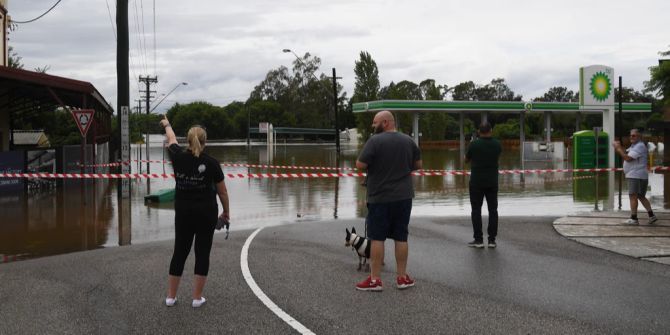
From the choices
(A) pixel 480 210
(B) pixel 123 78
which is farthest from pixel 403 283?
(B) pixel 123 78

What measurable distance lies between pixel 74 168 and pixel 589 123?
7920cm

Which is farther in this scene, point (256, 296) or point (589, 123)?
point (589, 123)

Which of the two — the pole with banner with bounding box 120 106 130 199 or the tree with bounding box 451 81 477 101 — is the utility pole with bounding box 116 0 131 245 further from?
the tree with bounding box 451 81 477 101

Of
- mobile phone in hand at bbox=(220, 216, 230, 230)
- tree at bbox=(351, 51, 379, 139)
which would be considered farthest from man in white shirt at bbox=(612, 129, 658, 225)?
tree at bbox=(351, 51, 379, 139)

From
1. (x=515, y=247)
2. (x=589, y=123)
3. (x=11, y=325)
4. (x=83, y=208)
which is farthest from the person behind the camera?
(x=589, y=123)

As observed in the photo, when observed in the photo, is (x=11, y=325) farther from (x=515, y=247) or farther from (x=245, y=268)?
(x=515, y=247)

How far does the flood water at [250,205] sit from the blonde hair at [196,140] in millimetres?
4866

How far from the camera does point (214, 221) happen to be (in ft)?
20.5

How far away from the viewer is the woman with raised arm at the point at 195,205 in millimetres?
6129

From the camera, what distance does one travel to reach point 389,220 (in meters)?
6.86

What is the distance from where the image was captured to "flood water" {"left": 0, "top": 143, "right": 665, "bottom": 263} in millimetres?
11602

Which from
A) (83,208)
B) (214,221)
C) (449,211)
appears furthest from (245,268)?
(83,208)

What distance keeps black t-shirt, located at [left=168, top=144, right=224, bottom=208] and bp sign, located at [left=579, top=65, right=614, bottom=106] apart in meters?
26.4

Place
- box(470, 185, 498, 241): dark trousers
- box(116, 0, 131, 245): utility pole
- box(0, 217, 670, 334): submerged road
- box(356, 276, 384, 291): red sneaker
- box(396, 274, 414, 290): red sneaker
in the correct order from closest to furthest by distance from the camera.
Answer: box(0, 217, 670, 334): submerged road, box(356, 276, 384, 291): red sneaker, box(396, 274, 414, 290): red sneaker, box(470, 185, 498, 241): dark trousers, box(116, 0, 131, 245): utility pole
